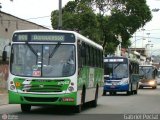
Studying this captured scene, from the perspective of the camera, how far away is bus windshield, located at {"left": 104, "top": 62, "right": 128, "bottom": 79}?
39.2 meters

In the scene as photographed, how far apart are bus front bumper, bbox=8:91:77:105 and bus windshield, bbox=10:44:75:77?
2.29 ft

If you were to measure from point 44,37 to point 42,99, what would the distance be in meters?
2.25

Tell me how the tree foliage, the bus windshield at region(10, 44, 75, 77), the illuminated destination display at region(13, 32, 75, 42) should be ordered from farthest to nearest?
the tree foliage → the illuminated destination display at region(13, 32, 75, 42) → the bus windshield at region(10, 44, 75, 77)

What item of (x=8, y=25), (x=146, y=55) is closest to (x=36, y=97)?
(x=8, y=25)

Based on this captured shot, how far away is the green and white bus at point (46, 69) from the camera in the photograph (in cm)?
1823

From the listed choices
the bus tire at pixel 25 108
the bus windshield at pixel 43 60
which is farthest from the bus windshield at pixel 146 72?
the bus windshield at pixel 43 60

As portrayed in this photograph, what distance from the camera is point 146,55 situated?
578 ft

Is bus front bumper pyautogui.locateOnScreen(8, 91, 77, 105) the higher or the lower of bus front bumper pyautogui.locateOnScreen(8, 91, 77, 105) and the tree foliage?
the lower

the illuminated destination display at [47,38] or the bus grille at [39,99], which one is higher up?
the illuminated destination display at [47,38]

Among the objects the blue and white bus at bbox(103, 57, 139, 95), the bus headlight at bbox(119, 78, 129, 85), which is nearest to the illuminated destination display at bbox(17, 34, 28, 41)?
the blue and white bus at bbox(103, 57, 139, 95)

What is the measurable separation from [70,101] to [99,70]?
6759 millimetres

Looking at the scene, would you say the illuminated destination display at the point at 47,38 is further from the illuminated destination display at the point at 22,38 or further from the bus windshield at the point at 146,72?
the bus windshield at the point at 146,72

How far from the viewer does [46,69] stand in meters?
18.4

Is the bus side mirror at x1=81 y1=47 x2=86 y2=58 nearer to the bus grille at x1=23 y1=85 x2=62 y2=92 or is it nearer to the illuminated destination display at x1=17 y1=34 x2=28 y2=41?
the bus grille at x1=23 y1=85 x2=62 y2=92
